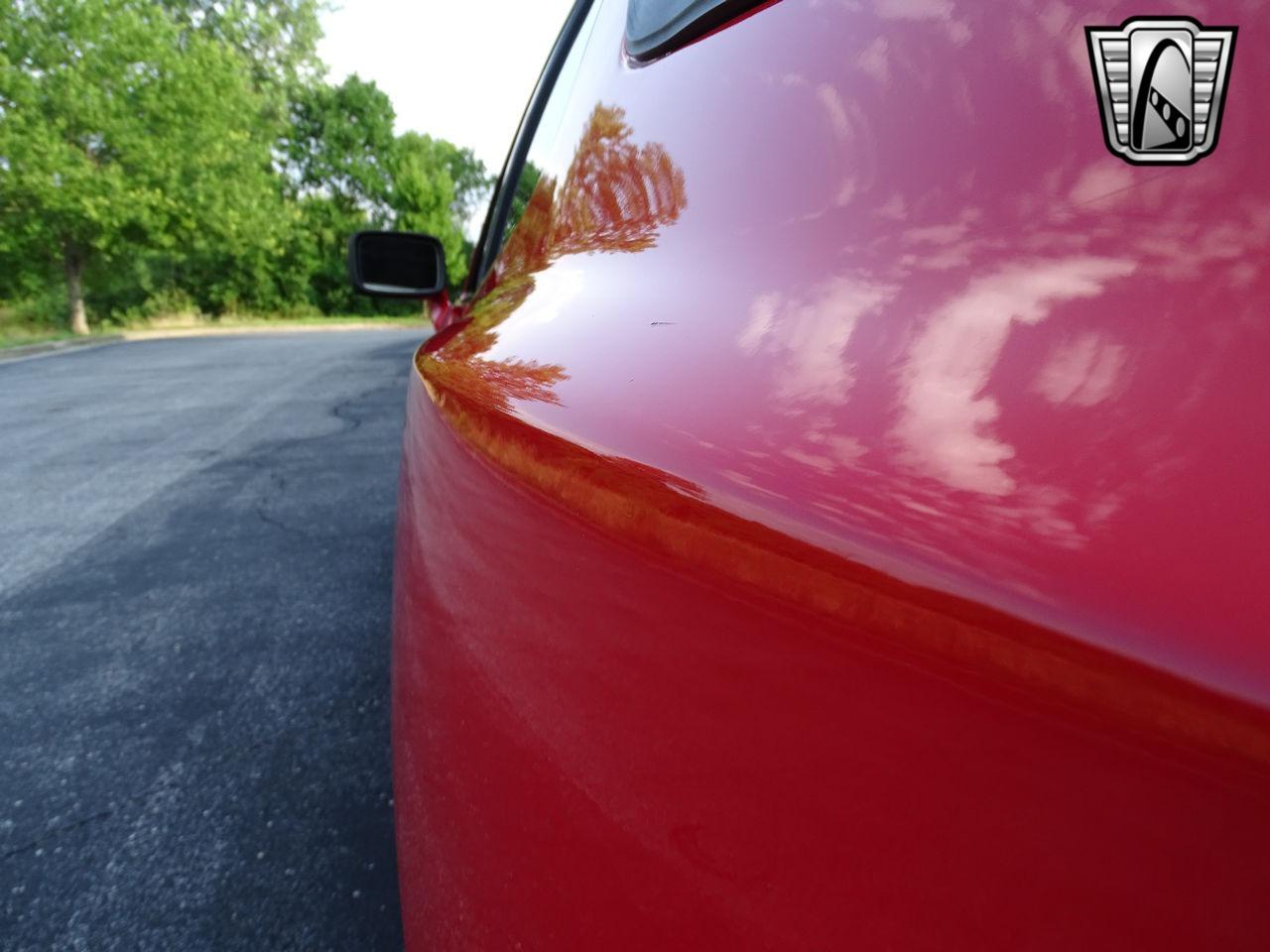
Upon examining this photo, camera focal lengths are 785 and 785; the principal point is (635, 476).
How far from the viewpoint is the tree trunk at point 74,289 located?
23.5m

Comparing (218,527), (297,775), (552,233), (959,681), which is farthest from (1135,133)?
(218,527)

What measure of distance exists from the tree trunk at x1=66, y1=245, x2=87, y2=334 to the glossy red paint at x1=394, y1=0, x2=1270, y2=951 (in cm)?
2782

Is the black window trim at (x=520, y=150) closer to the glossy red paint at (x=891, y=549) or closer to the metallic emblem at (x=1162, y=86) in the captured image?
the glossy red paint at (x=891, y=549)

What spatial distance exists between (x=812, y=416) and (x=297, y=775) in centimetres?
187

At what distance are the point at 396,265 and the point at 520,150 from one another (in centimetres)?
57

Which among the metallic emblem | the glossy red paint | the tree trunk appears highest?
the metallic emblem

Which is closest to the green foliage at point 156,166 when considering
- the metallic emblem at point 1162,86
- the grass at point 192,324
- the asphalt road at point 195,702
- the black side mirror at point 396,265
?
the grass at point 192,324

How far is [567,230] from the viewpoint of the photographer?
3.59 feet

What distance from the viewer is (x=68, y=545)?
372 cm

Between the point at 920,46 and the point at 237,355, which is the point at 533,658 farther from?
the point at 237,355

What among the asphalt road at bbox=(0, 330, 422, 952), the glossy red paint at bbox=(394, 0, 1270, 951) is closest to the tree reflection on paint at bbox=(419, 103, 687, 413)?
the glossy red paint at bbox=(394, 0, 1270, 951)

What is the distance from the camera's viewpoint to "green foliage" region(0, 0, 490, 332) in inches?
806

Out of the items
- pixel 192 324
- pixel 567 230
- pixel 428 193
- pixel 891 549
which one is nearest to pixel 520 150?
pixel 567 230

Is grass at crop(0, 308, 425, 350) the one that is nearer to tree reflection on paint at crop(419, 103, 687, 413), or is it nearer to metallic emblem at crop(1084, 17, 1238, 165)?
tree reflection on paint at crop(419, 103, 687, 413)
